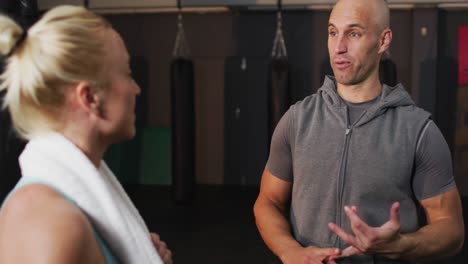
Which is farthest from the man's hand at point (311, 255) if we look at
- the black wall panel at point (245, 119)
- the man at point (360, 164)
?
the black wall panel at point (245, 119)

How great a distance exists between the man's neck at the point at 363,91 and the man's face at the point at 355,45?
0.05ft

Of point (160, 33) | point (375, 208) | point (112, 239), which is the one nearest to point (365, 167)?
point (375, 208)

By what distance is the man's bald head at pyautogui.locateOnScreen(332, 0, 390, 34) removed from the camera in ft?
5.32

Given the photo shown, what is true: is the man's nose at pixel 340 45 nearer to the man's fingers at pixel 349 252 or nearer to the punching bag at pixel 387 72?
the man's fingers at pixel 349 252

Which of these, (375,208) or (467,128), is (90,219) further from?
(467,128)

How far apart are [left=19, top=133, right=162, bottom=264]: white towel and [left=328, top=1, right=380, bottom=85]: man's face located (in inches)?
34.6

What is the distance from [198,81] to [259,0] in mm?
1628

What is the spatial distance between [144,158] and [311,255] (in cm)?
486

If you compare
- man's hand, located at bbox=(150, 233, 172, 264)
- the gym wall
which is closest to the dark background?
the gym wall

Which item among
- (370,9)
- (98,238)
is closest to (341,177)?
(370,9)

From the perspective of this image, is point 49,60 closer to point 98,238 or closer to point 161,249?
point 98,238

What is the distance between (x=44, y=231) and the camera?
0.81 metres

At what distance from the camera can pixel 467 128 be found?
5578mm

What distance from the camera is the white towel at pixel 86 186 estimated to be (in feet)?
3.03
